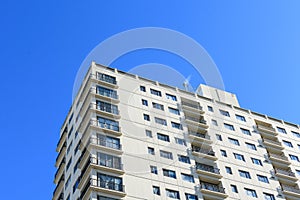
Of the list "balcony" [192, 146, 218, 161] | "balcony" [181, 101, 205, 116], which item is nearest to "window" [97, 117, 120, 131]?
"balcony" [192, 146, 218, 161]

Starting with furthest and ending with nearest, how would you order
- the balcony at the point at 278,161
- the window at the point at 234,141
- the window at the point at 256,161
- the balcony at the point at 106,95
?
the balcony at the point at 278,161, the window at the point at 234,141, the window at the point at 256,161, the balcony at the point at 106,95

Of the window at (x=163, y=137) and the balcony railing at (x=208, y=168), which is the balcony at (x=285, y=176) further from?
the window at (x=163, y=137)

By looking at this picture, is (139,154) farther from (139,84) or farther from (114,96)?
(139,84)

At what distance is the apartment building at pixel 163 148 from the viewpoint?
41906 millimetres

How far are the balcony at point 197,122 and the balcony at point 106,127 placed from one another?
1009 cm

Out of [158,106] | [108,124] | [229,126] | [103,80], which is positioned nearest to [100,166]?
[108,124]

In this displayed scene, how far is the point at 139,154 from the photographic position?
145 ft

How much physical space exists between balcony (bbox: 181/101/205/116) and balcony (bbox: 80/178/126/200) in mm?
16637

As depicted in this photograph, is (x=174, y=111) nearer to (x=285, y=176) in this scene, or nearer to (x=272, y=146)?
(x=272, y=146)

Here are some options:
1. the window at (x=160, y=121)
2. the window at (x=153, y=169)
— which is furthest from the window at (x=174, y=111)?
the window at (x=153, y=169)

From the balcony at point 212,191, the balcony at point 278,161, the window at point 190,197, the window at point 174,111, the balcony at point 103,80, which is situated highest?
the balcony at point 103,80

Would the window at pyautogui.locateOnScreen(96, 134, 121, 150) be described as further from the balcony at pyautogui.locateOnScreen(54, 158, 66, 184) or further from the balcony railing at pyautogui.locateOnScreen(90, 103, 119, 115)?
the balcony at pyautogui.locateOnScreen(54, 158, 66, 184)

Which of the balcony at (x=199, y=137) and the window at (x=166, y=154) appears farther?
the balcony at (x=199, y=137)

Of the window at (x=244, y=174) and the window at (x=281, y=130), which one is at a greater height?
the window at (x=281, y=130)
